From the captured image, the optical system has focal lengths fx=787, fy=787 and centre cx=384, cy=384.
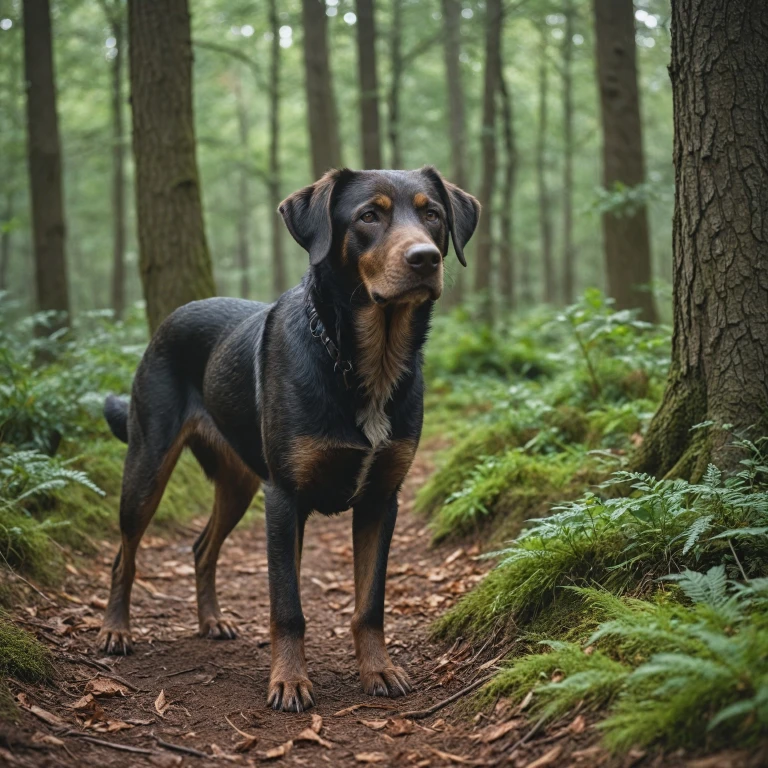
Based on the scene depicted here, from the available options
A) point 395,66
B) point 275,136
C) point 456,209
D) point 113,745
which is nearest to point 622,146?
point 456,209

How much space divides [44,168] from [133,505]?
8.43 metres

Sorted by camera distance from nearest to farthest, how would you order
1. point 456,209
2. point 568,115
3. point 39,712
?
1. point 39,712
2. point 456,209
3. point 568,115

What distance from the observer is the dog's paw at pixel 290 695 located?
381 centimetres

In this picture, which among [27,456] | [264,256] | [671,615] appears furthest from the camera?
[264,256]

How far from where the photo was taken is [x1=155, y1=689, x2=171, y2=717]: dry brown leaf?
3774 millimetres

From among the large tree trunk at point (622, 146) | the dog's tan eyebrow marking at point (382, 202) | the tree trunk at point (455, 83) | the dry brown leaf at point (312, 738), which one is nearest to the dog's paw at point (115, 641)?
the dry brown leaf at point (312, 738)

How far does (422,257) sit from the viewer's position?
150 inches

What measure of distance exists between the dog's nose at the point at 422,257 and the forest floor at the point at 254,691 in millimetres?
1932

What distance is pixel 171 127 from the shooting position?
7816 mm

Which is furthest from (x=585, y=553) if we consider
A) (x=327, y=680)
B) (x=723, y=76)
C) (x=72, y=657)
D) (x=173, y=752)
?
(x=72, y=657)

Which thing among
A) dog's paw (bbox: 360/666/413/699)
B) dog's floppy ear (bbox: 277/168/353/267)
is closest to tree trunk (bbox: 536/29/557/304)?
dog's floppy ear (bbox: 277/168/353/267)

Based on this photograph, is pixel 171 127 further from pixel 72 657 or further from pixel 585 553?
pixel 585 553

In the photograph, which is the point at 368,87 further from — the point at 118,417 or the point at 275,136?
the point at 118,417

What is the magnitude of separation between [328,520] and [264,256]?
159 ft
